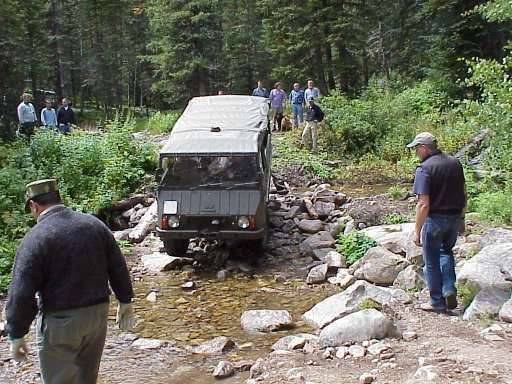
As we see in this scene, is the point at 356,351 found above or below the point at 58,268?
below

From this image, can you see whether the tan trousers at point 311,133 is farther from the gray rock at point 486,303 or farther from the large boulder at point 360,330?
the large boulder at point 360,330

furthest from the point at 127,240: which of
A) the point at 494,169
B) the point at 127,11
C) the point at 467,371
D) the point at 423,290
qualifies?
the point at 127,11

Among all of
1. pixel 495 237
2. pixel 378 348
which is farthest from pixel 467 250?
pixel 378 348

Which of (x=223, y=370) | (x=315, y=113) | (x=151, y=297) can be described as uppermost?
(x=315, y=113)

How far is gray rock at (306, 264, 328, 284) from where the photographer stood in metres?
9.95

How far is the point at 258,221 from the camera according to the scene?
33.4 feet

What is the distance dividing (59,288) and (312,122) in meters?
15.3

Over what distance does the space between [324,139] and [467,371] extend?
14474mm

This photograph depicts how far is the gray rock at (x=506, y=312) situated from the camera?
655 cm

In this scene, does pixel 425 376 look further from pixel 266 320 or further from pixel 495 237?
pixel 495 237

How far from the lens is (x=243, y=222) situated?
10109 millimetres

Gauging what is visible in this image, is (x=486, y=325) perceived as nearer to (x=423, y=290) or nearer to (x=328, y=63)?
(x=423, y=290)

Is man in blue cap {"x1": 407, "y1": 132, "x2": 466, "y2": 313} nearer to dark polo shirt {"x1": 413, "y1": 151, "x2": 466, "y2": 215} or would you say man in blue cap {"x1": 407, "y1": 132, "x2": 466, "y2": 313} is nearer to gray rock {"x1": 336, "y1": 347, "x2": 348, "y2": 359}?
dark polo shirt {"x1": 413, "y1": 151, "x2": 466, "y2": 215}

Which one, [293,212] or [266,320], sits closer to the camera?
[266,320]
